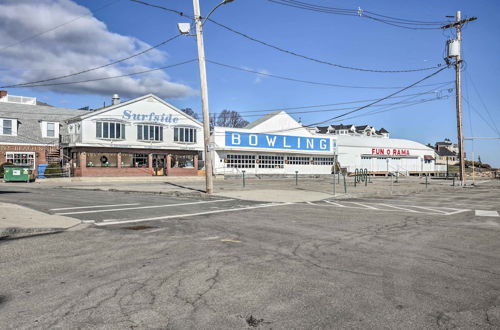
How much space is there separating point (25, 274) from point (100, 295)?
1.53 m

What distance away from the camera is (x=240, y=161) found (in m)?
45.9

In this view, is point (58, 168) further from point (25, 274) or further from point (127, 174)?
point (25, 274)

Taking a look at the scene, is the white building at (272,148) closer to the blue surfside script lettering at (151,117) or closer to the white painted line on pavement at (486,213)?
the blue surfside script lettering at (151,117)

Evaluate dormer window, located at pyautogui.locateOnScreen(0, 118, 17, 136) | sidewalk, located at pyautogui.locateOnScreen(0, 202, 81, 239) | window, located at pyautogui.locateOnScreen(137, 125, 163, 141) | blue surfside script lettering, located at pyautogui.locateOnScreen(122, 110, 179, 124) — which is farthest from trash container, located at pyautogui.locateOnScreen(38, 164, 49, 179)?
sidewalk, located at pyautogui.locateOnScreen(0, 202, 81, 239)

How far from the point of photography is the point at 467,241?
817 centimetres

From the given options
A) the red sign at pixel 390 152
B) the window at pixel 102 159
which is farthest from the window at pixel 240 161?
the red sign at pixel 390 152

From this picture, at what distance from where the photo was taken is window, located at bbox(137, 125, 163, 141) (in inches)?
1610

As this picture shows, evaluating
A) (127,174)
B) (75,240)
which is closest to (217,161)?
(127,174)

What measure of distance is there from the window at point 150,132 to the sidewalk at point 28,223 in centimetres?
3060

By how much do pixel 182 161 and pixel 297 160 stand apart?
52.8 feet

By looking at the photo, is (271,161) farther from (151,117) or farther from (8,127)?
(8,127)

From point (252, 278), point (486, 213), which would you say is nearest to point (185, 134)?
point (486, 213)

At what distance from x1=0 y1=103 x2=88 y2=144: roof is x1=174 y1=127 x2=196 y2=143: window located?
485 inches

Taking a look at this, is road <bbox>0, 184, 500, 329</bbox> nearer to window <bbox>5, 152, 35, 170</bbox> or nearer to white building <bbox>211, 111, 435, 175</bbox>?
white building <bbox>211, 111, 435, 175</bbox>
